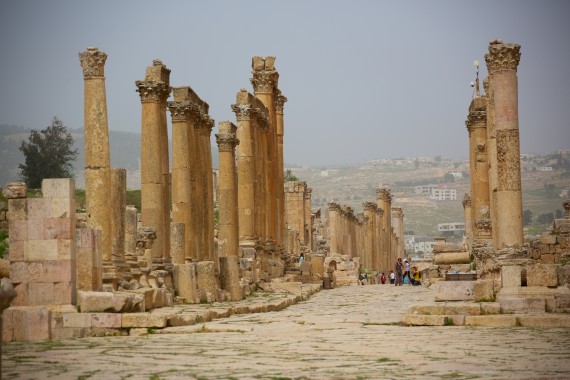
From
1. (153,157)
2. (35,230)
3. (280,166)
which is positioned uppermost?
(280,166)

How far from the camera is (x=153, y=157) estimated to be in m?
26.8

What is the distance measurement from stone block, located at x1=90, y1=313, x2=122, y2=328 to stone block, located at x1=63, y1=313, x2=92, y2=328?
0.10 metres

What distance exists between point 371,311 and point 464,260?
14895 millimetres

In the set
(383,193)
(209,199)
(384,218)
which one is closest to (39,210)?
(209,199)

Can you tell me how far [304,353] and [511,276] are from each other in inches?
366

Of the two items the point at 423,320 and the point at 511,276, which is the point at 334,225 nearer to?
the point at 511,276

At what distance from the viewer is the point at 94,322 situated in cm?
1805

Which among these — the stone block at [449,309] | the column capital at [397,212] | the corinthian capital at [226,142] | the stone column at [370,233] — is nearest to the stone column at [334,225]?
the stone column at [370,233]

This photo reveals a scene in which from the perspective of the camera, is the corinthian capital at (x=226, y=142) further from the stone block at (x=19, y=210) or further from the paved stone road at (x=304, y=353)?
the stone block at (x=19, y=210)

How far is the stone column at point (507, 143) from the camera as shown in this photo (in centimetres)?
2606

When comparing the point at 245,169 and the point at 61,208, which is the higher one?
the point at 245,169

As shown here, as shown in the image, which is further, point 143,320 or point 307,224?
point 307,224

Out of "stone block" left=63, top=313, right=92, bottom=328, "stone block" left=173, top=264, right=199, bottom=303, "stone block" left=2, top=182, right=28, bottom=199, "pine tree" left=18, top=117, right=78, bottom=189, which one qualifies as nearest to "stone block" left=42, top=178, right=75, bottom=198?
"stone block" left=2, top=182, right=28, bottom=199

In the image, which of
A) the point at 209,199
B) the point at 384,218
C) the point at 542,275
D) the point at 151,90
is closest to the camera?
the point at 542,275
